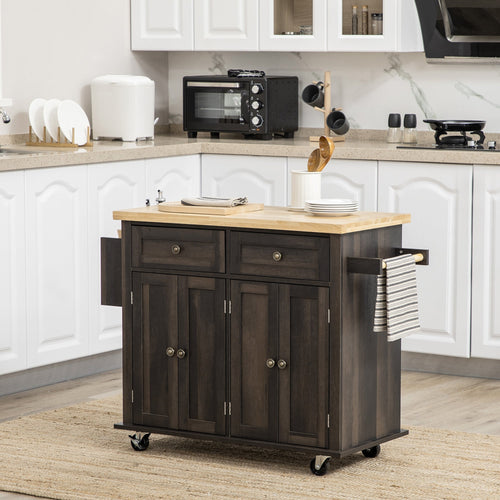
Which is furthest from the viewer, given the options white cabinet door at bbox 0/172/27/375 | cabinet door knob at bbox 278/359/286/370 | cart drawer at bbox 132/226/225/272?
white cabinet door at bbox 0/172/27/375

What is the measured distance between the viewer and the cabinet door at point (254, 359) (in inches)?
135

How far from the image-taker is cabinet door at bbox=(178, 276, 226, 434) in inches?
138

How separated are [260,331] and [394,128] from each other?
2.16 meters

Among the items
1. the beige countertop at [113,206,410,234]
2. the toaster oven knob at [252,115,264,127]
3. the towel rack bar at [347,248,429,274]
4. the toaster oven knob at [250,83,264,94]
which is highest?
the toaster oven knob at [250,83,264,94]

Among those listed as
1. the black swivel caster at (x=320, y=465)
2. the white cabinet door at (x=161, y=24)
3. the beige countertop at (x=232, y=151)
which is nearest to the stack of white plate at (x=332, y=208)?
the black swivel caster at (x=320, y=465)

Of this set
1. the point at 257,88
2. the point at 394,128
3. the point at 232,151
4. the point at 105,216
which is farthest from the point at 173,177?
the point at 394,128

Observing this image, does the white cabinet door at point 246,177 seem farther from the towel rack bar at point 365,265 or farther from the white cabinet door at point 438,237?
the towel rack bar at point 365,265

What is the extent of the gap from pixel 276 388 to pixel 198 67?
293 cm

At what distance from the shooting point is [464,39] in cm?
516

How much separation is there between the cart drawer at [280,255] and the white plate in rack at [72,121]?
71.7 inches

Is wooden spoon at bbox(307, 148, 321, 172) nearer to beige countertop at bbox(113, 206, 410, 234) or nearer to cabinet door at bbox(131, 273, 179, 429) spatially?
beige countertop at bbox(113, 206, 410, 234)

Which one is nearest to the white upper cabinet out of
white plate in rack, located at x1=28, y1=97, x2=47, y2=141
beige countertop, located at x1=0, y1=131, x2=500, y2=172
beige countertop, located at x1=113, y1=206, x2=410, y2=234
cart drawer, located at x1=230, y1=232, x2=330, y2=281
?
beige countertop, located at x1=0, y1=131, x2=500, y2=172

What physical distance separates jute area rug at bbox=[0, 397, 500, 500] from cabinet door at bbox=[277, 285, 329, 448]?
150 millimetres

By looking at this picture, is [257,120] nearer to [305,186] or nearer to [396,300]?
[305,186]
